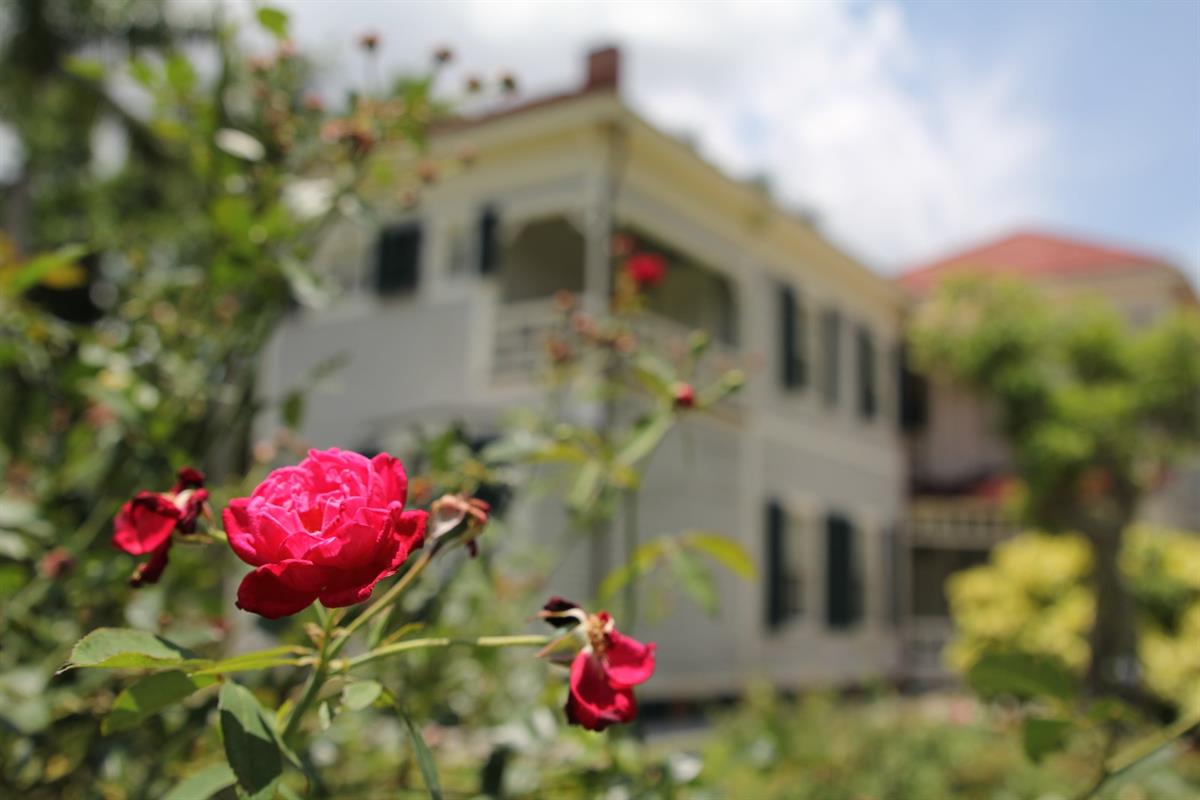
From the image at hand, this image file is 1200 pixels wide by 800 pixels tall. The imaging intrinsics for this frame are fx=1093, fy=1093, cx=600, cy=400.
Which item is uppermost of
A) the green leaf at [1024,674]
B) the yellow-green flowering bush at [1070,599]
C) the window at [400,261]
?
the window at [400,261]

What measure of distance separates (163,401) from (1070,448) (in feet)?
39.7

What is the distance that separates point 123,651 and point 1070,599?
12.4 metres

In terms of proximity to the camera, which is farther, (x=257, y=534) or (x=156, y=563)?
(x=156, y=563)

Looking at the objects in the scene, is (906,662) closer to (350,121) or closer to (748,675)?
(748,675)

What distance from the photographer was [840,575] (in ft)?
48.1

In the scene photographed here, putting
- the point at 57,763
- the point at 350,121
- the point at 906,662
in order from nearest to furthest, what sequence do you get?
1. the point at 57,763
2. the point at 350,121
3. the point at 906,662

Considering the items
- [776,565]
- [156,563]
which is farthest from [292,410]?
[776,565]

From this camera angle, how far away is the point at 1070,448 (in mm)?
12359

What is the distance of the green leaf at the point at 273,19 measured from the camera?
5.65ft

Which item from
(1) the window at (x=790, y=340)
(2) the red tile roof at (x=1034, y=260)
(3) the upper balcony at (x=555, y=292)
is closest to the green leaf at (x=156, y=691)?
(3) the upper balcony at (x=555, y=292)

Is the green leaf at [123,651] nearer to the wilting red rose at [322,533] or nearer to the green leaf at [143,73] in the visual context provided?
the wilting red rose at [322,533]

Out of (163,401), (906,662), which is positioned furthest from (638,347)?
(906,662)

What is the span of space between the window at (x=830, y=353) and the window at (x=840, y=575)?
5.47 ft

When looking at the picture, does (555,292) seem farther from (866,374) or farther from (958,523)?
(958,523)
